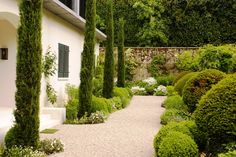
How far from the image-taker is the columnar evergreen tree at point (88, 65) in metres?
13.9

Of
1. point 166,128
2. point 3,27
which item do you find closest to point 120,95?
point 3,27

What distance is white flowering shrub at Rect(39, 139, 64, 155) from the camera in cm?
874

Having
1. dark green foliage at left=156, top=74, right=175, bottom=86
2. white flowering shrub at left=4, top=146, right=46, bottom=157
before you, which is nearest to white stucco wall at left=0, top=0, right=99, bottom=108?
white flowering shrub at left=4, top=146, right=46, bottom=157

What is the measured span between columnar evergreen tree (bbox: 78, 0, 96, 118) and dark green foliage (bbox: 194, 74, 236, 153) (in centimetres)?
653

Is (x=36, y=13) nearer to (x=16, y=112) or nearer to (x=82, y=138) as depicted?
(x=16, y=112)

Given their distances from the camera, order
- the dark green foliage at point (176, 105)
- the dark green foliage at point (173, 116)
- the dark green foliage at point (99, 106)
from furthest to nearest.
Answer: the dark green foliage at point (176, 105) < the dark green foliage at point (99, 106) < the dark green foliage at point (173, 116)

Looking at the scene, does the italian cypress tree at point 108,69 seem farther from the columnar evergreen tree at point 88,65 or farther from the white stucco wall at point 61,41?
the columnar evergreen tree at point 88,65

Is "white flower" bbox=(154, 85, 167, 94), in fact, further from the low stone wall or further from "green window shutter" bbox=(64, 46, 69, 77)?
"green window shutter" bbox=(64, 46, 69, 77)

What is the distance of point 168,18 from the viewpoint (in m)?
32.9

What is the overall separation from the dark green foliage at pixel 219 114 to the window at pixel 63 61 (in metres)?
8.87

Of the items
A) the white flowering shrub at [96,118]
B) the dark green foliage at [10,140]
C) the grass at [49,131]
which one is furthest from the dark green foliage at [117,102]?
the dark green foliage at [10,140]

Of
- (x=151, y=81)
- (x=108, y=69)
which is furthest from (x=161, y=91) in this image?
(x=108, y=69)

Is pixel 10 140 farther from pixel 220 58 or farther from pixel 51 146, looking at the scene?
pixel 220 58

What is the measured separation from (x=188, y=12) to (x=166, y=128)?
25.2 m
